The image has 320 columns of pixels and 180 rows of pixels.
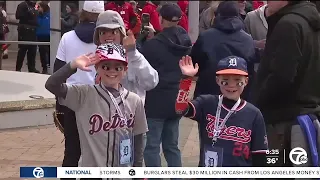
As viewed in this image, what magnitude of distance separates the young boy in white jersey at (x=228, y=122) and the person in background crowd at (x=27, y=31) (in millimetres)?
7981

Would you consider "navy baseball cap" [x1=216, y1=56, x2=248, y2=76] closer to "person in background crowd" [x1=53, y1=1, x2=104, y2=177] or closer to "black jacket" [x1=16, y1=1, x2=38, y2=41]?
"person in background crowd" [x1=53, y1=1, x2=104, y2=177]

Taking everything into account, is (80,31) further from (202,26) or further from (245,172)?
(202,26)

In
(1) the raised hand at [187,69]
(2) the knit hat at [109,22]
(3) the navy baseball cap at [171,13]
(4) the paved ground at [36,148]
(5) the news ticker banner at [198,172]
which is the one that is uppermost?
(3) the navy baseball cap at [171,13]

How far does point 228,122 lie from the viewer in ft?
12.7

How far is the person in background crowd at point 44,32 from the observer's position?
11.0 metres

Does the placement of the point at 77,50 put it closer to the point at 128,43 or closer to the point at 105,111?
the point at 128,43

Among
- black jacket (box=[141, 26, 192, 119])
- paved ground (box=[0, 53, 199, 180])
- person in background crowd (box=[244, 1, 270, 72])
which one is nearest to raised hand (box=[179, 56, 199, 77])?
black jacket (box=[141, 26, 192, 119])

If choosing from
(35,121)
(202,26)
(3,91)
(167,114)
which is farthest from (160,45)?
(202,26)

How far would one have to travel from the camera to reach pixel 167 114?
558 cm

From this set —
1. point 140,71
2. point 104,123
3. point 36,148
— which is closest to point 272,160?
point 104,123

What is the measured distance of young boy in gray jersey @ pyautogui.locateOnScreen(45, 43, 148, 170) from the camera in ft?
12.3

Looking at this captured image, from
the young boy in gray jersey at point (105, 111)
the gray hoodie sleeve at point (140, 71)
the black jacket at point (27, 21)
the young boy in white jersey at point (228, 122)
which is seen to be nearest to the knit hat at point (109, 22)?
the gray hoodie sleeve at point (140, 71)

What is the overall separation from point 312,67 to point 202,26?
19.2 feet

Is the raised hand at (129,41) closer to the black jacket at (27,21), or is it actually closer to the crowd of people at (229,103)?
the crowd of people at (229,103)
